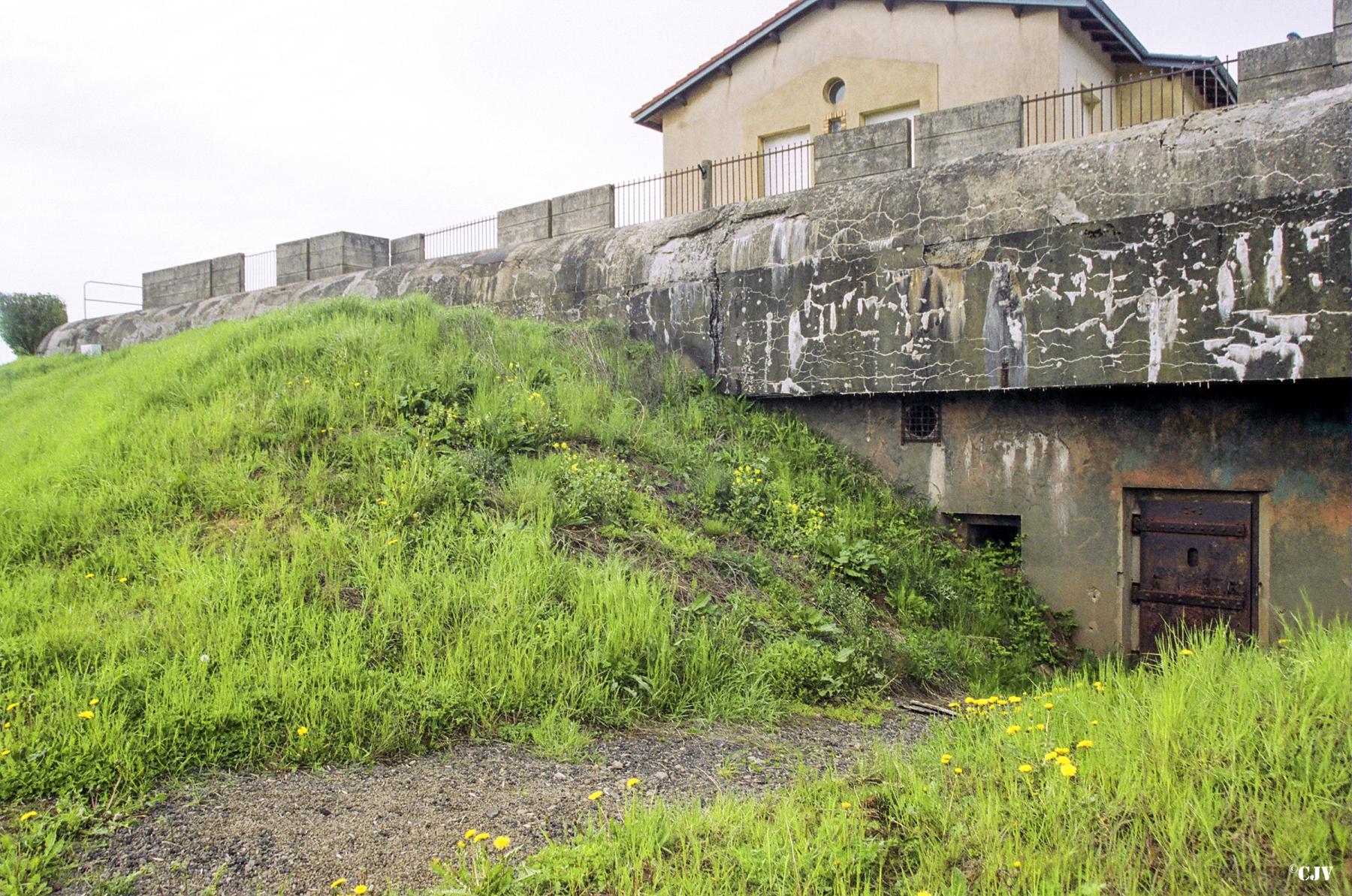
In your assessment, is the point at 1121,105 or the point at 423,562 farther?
the point at 1121,105

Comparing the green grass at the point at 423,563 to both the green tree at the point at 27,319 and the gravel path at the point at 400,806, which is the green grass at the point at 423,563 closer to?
the gravel path at the point at 400,806

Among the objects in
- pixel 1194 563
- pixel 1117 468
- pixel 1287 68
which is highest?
pixel 1287 68

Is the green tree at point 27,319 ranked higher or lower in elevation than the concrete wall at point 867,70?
lower

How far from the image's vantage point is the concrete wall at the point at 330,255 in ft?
48.1

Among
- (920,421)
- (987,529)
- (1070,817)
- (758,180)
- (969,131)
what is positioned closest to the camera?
(1070,817)

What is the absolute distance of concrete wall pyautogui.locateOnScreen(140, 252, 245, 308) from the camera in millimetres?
17172

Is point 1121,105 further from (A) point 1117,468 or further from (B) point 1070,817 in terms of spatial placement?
(B) point 1070,817

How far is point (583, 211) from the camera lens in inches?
472

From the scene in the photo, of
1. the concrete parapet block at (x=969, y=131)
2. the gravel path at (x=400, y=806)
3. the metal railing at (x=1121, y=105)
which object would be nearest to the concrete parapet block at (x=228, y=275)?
the concrete parapet block at (x=969, y=131)

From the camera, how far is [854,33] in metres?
16.3

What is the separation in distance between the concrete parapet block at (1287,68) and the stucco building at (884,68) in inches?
275

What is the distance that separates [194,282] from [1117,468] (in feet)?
56.1

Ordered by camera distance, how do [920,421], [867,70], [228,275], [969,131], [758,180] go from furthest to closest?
[228,275]
[867,70]
[758,180]
[920,421]
[969,131]

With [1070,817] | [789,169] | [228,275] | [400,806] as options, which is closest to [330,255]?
[228,275]
